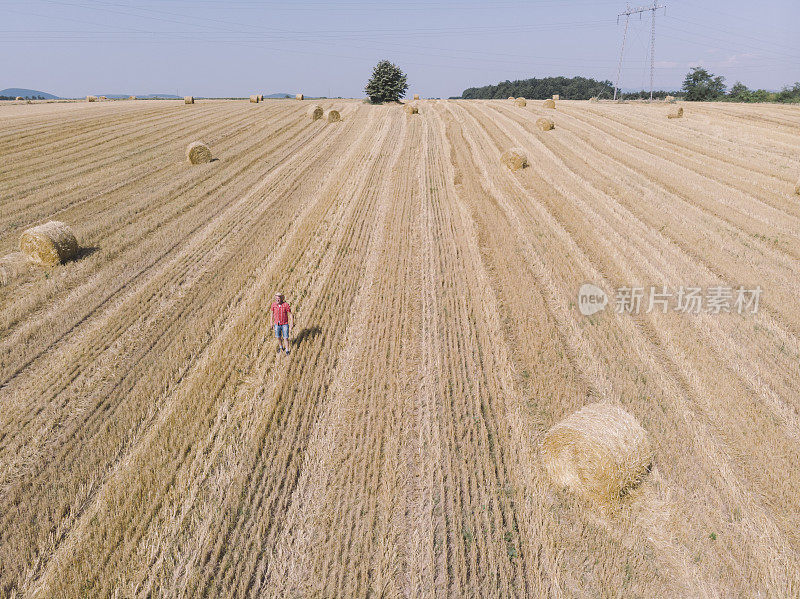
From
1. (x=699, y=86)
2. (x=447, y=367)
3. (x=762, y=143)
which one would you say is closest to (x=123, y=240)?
(x=447, y=367)

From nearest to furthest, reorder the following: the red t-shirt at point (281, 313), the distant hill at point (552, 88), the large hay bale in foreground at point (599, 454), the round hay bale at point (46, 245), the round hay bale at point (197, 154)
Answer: the large hay bale in foreground at point (599, 454) → the red t-shirt at point (281, 313) → the round hay bale at point (46, 245) → the round hay bale at point (197, 154) → the distant hill at point (552, 88)

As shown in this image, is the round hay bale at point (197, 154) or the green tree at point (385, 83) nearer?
the round hay bale at point (197, 154)

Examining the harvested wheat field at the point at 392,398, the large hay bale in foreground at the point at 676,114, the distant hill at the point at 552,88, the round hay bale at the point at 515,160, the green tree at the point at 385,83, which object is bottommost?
the harvested wheat field at the point at 392,398

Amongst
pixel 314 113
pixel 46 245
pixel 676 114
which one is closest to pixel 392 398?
pixel 46 245

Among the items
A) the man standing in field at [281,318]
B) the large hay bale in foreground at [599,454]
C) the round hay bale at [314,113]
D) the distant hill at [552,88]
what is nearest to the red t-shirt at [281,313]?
A: the man standing in field at [281,318]

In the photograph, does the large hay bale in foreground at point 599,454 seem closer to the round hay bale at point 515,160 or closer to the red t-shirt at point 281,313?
the red t-shirt at point 281,313

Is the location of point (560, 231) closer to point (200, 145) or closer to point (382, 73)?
point (200, 145)

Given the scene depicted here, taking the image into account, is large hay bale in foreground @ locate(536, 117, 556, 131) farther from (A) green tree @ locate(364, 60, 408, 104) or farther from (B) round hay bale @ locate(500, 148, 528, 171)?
(A) green tree @ locate(364, 60, 408, 104)
